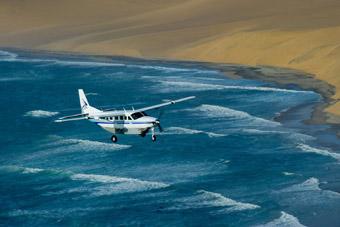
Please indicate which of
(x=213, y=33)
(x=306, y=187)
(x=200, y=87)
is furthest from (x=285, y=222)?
(x=213, y=33)

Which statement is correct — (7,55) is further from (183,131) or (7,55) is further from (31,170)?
(31,170)

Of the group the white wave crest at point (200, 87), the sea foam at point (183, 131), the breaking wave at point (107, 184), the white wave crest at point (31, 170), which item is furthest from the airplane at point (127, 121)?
the white wave crest at point (200, 87)

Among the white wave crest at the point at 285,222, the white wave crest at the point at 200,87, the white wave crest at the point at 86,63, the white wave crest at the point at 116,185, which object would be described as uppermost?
the white wave crest at the point at 86,63

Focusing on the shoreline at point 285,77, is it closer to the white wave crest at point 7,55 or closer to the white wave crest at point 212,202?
the white wave crest at point 7,55

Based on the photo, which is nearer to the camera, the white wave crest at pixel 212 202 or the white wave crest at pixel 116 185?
the white wave crest at pixel 212 202

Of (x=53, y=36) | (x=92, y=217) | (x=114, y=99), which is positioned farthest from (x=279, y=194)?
(x=53, y=36)

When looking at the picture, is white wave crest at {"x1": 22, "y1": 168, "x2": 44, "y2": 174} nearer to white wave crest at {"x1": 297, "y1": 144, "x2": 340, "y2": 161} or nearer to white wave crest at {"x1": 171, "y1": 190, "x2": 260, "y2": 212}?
white wave crest at {"x1": 171, "y1": 190, "x2": 260, "y2": 212}
